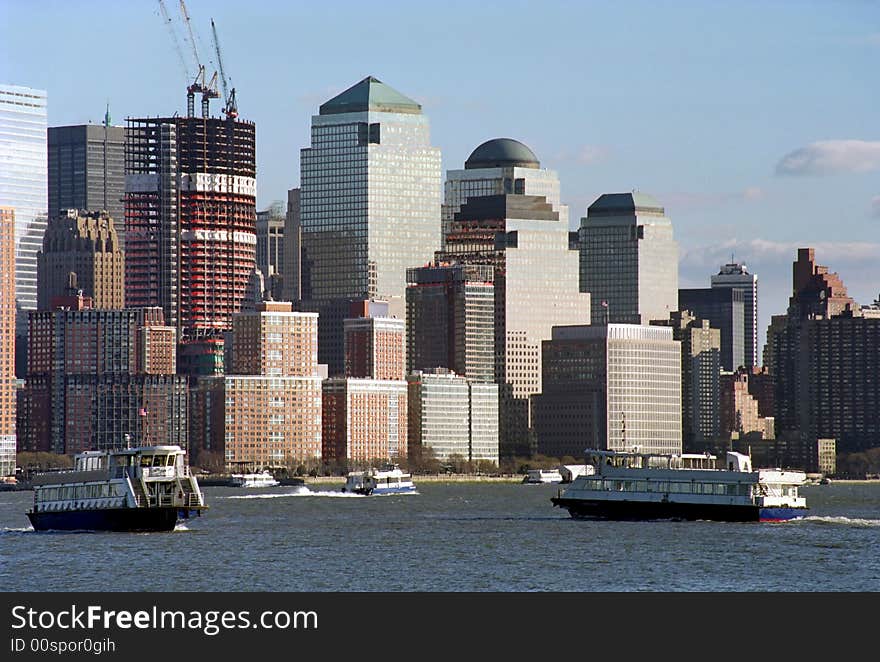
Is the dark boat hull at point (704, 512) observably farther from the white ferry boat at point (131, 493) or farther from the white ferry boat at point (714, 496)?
the white ferry boat at point (131, 493)

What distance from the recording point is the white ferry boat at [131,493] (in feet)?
580

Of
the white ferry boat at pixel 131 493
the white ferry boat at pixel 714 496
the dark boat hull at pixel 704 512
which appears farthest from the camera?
the white ferry boat at pixel 714 496

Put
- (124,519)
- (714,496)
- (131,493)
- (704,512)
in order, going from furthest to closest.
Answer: (704,512), (714,496), (124,519), (131,493)

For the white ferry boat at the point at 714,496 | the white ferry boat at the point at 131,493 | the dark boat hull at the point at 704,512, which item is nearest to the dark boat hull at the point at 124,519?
the white ferry boat at the point at 131,493

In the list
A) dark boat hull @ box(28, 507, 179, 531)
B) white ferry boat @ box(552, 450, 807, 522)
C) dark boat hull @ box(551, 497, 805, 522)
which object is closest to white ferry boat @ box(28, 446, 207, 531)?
dark boat hull @ box(28, 507, 179, 531)

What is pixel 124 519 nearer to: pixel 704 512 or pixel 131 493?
pixel 131 493

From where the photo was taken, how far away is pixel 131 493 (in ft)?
580

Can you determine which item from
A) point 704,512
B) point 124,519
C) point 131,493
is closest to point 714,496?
point 704,512

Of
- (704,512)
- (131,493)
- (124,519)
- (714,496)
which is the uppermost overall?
(131,493)
